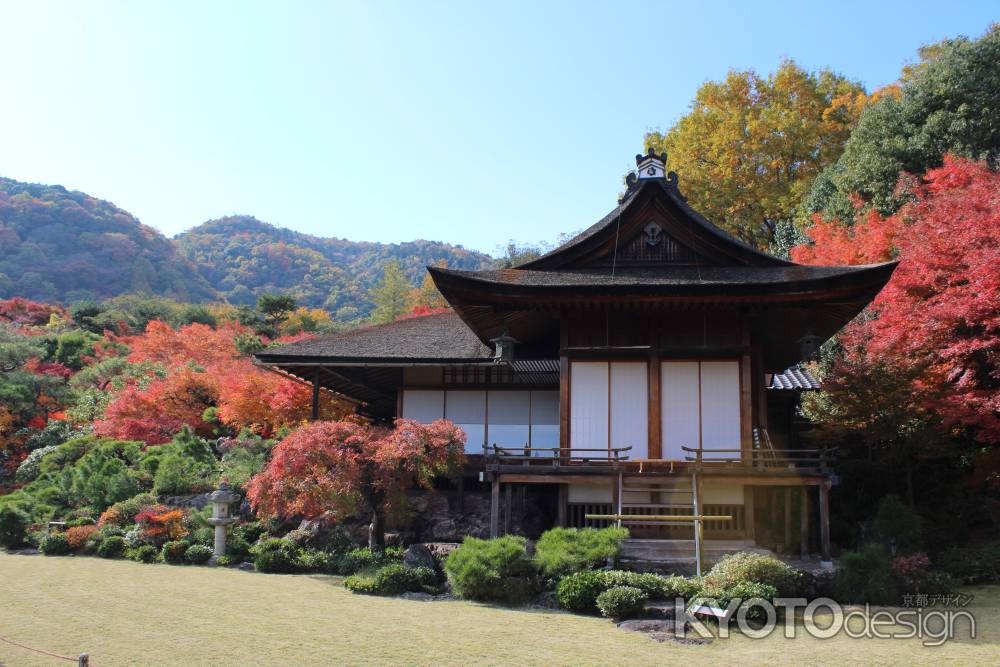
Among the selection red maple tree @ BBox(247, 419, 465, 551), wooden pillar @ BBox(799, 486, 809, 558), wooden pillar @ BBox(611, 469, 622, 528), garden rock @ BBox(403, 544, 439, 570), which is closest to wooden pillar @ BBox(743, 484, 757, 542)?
wooden pillar @ BBox(799, 486, 809, 558)

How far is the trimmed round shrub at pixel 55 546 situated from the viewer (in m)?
20.0

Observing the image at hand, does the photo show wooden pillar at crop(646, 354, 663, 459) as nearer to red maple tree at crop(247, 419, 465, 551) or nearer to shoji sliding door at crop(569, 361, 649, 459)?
shoji sliding door at crop(569, 361, 649, 459)

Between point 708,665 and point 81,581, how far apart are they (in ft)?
38.0

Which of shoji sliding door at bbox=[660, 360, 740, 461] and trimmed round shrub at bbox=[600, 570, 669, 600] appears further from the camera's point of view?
shoji sliding door at bbox=[660, 360, 740, 461]

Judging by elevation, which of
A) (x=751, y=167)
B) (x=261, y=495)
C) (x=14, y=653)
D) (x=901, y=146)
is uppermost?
(x=751, y=167)

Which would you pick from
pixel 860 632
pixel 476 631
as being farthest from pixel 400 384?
pixel 860 632

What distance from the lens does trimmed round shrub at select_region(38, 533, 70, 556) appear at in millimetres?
19984

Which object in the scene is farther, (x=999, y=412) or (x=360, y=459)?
(x=999, y=412)

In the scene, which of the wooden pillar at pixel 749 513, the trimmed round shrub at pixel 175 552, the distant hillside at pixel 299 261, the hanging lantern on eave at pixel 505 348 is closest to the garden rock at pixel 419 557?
the hanging lantern on eave at pixel 505 348

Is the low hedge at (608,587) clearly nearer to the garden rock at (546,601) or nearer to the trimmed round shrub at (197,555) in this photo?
the garden rock at (546,601)

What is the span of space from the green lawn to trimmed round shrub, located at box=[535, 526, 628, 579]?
3.43ft

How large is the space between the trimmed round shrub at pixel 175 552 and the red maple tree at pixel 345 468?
318cm

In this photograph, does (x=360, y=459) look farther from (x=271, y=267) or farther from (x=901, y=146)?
(x=271, y=267)

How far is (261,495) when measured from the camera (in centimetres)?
1623
